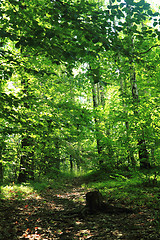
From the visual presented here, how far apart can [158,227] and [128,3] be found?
4.26m

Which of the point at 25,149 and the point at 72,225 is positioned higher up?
the point at 25,149


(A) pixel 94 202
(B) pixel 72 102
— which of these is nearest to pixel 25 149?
(B) pixel 72 102

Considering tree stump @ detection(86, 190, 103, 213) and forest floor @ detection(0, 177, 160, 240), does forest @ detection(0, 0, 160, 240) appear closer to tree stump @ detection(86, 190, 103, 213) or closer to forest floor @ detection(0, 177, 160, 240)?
forest floor @ detection(0, 177, 160, 240)

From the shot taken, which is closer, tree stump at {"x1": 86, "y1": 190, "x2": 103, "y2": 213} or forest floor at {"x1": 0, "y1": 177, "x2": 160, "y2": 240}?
forest floor at {"x1": 0, "y1": 177, "x2": 160, "y2": 240}

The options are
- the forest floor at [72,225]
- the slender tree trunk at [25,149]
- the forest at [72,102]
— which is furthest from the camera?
the slender tree trunk at [25,149]

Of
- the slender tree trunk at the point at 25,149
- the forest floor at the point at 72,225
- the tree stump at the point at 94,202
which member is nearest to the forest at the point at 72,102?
the forest floor at the point at 72,225

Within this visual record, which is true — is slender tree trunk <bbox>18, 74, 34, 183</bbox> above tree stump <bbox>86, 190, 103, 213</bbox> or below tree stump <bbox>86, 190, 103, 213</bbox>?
above

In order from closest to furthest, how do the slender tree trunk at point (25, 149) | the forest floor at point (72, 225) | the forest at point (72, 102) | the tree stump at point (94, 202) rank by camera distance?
1. the forest at point (72, 102)
2. the forest floor at point (72, 225)
3. the tree stump at point (94, 202)
4. the slender tree trunk at point (25, 149)

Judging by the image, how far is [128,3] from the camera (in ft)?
10.9

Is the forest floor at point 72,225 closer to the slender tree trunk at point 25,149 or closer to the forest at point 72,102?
the forest at point 72,102

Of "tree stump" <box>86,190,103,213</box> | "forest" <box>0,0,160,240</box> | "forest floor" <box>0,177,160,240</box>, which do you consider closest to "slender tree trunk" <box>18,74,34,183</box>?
"forest" <box>0,0,160,240</box>

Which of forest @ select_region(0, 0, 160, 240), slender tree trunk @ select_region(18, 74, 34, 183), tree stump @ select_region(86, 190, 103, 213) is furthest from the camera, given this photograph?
slender tree trunk @ select_region(18, 74, 34, 183)

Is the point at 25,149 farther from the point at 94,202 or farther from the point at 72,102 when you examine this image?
the point at 94,202

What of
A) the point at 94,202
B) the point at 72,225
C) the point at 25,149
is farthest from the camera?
the point at 25,149
